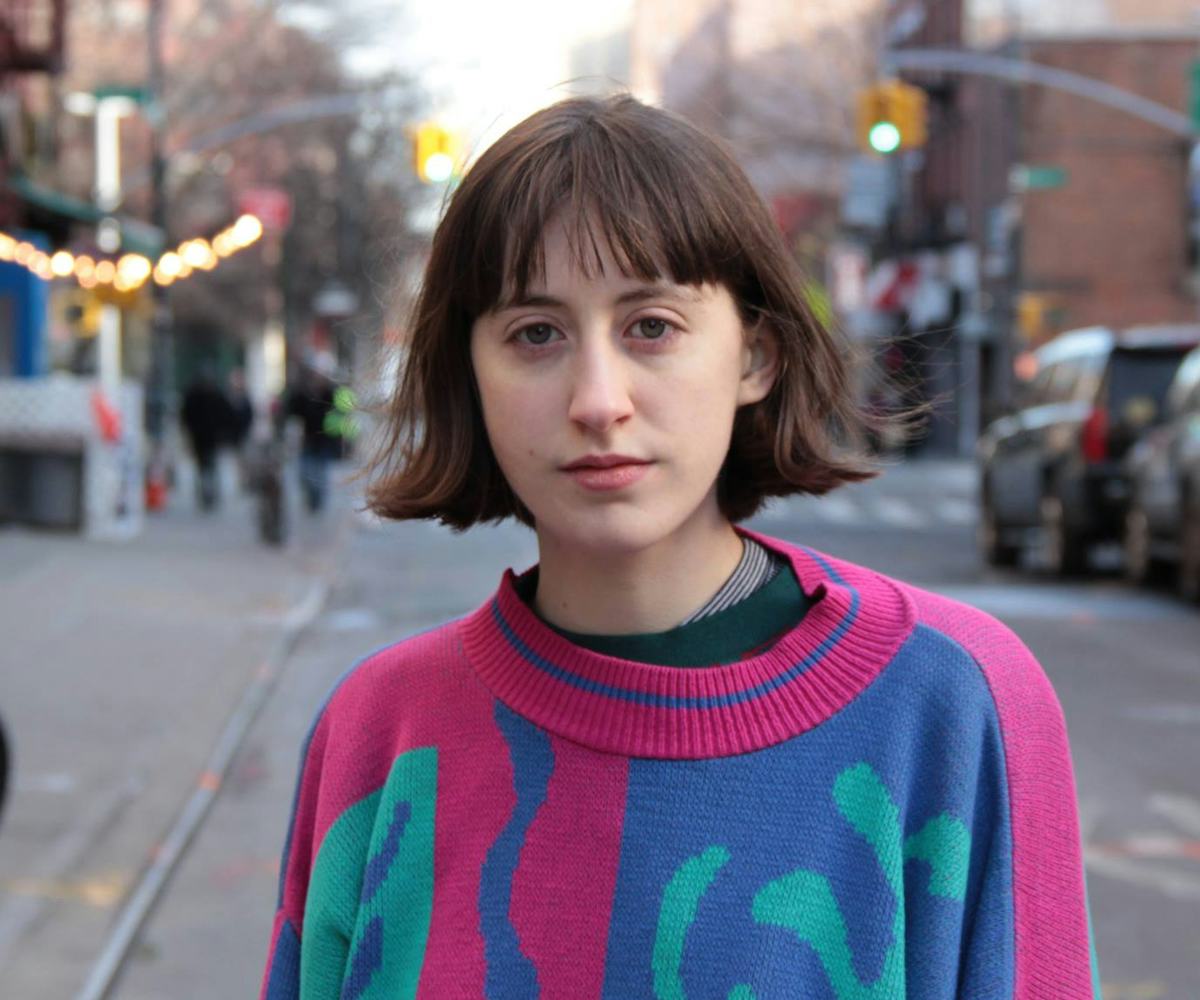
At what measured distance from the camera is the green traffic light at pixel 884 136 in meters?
23.7

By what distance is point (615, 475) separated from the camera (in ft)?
5.70

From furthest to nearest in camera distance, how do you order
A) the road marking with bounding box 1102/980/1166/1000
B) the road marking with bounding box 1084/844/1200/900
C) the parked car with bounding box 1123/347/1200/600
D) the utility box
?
the utility box < the parked car with bounding box 1123/347/1200/600 < the road marking with bounding box 1084/844/1200/900 < the road marking with bounding box 1102/980/1166/1000

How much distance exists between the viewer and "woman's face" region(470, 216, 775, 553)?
5.68ft

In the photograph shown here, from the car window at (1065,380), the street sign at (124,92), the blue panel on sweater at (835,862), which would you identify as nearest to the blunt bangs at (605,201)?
the blue panel on sweater at (835,862)

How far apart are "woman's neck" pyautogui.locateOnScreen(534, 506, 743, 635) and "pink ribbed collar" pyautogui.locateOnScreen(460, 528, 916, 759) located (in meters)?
0.04

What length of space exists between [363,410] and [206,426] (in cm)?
2415

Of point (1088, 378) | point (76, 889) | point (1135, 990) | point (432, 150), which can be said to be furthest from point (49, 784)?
point (432, 150)

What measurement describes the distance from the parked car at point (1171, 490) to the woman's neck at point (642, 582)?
40.5ft

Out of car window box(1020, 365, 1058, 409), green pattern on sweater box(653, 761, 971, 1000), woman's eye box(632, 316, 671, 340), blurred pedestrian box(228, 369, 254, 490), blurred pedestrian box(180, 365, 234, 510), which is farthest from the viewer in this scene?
blurred pedestrian box(228, 369, 254, 490)

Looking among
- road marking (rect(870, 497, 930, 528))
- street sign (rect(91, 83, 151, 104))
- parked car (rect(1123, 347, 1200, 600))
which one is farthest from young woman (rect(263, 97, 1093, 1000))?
road marking (rect(870, 497, 930, 528))

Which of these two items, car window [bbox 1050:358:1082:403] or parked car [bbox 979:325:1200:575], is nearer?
parked car [bbox 979:325:1200:575]

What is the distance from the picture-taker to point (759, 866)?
1.66m

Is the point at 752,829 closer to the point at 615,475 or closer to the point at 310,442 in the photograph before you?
the point at 615,475

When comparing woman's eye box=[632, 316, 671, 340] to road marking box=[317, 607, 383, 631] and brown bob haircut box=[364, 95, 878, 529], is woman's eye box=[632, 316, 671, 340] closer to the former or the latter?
brown bob haircut box=[364, 95, 878, 529]
